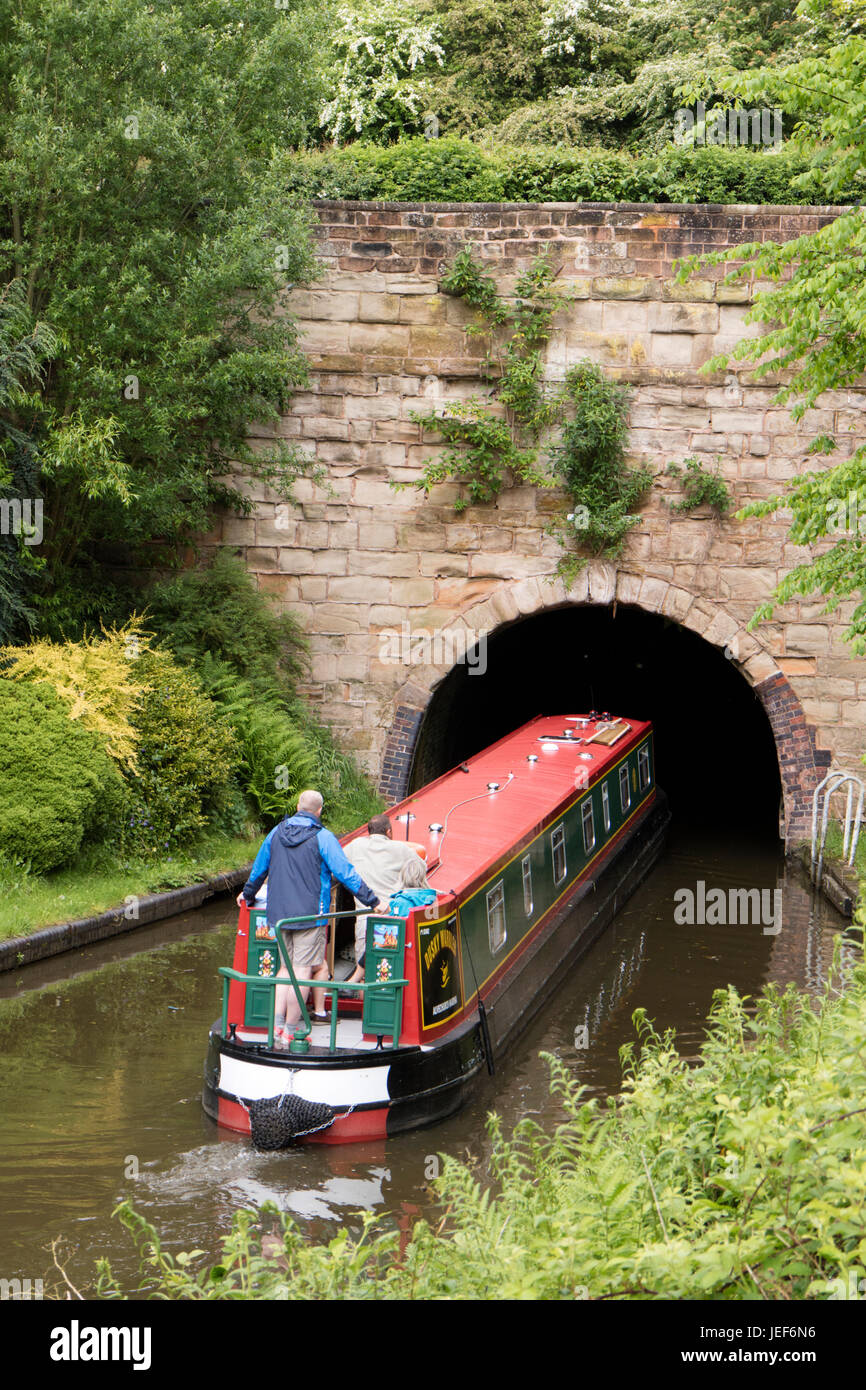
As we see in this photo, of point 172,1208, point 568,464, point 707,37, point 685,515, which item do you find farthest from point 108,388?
point 707,37

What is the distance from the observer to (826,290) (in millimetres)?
8898

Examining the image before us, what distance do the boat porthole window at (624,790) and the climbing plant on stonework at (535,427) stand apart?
2.08 metres

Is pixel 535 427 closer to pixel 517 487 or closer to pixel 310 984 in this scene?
pixel 517 487

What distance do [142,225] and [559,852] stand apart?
7.04 m

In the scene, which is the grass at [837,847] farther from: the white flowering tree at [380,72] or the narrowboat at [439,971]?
the white flowering tree at [380,72]

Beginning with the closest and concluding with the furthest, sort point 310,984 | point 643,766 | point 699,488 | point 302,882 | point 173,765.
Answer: point 310,984 → point 302,882 → point 173,765 → point 699,488 → point 643,766

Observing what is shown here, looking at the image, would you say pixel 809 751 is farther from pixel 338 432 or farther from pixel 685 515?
pixel 338 432

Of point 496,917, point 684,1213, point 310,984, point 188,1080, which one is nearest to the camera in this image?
point 684,1213

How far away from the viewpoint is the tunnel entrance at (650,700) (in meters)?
17.5

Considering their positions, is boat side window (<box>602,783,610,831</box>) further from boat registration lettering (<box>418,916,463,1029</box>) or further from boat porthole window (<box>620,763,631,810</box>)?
boat registration lettering (<box>418,916,463,1029</box>)

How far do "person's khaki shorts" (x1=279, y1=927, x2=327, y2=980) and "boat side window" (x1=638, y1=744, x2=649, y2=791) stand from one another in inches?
298

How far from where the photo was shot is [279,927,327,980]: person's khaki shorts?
7367mm

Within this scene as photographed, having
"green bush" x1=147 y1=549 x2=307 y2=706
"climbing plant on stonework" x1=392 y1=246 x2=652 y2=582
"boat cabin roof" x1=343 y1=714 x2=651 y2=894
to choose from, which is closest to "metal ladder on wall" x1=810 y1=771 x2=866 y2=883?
"boat cabin roof" x1=343 y1=714 x2=651 y2=894

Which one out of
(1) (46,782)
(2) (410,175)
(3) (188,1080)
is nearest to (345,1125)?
(3) (188,1080)
